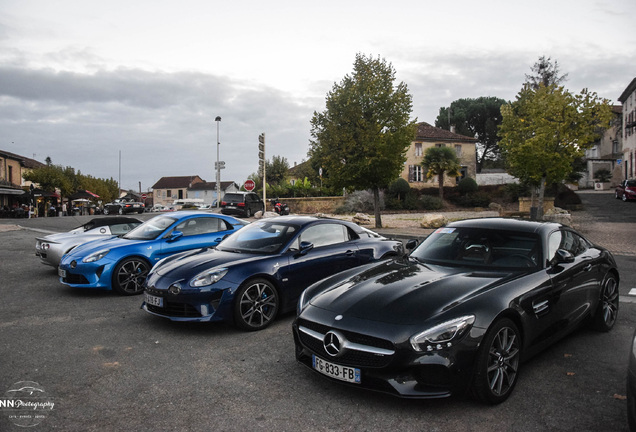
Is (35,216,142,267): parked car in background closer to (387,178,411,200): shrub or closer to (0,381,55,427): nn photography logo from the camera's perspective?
(0,381,55,427): nn photography logo

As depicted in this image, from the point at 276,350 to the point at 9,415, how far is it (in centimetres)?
233

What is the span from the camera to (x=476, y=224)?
5164 millimetres

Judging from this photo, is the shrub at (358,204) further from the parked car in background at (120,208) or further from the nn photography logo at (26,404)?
the nn photography logo at (26,404)

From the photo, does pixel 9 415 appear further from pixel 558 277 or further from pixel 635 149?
pixel 635 149

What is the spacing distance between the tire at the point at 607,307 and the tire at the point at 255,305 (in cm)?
373

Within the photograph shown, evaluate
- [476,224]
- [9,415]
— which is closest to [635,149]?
[476,224]

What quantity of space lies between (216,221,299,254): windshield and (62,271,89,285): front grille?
8.50 feet

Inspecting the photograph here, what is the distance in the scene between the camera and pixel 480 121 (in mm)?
77312

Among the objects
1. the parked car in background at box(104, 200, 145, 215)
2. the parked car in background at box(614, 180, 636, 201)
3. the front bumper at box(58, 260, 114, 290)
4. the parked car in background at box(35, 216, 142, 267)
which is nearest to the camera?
the front bumper at box(58, 260, 114, 290)

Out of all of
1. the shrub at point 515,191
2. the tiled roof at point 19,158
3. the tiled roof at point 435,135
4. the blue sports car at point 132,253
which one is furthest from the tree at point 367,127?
the tiled roof at point 19,158

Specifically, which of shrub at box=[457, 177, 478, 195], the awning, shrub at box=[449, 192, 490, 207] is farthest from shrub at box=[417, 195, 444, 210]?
the awning

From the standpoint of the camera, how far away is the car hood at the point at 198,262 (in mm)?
5676

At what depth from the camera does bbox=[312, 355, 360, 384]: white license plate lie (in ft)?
11.4

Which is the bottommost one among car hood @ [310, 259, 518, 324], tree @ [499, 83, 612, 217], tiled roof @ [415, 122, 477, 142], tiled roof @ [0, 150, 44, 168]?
car hood @ [310, 259, 518, 324]
